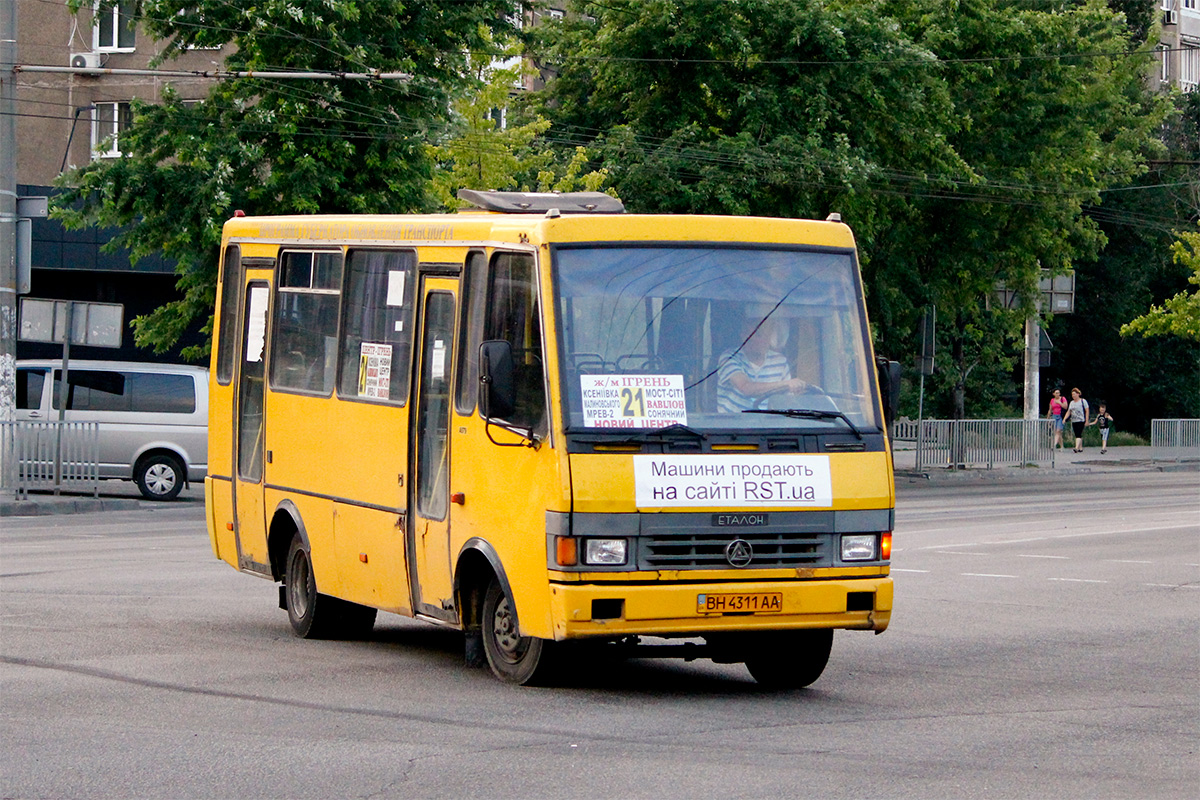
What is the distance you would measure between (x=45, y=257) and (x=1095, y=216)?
3384cm

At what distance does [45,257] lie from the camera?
1582 inches

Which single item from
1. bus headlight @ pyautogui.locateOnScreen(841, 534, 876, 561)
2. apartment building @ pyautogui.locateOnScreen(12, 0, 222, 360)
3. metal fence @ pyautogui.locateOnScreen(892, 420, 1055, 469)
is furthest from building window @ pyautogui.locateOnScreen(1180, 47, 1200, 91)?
bus headlight @ pyautogui.locateOnScreen(841, 534, 876, 561)

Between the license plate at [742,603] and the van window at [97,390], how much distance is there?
64.0ft

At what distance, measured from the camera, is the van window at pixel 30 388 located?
90.4ft

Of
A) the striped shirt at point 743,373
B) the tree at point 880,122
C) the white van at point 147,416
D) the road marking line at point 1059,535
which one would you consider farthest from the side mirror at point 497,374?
the tree at point 880,122

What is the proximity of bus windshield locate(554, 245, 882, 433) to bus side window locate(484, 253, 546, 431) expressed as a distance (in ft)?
0.55

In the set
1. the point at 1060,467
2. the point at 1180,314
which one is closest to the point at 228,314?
the point at 1060,467

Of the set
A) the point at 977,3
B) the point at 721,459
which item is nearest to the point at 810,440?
Answer: the point at 721,459

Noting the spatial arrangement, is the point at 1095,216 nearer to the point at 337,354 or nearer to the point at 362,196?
the point at 362,196

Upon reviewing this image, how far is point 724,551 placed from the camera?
9.14m

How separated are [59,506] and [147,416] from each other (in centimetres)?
248

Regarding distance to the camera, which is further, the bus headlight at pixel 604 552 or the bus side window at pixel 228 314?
the bus side window at pixel 228 314

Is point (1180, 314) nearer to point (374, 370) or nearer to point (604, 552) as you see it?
point (374, 370)

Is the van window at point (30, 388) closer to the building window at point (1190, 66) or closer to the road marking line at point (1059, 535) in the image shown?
the road marking line at point (1059, 535)
